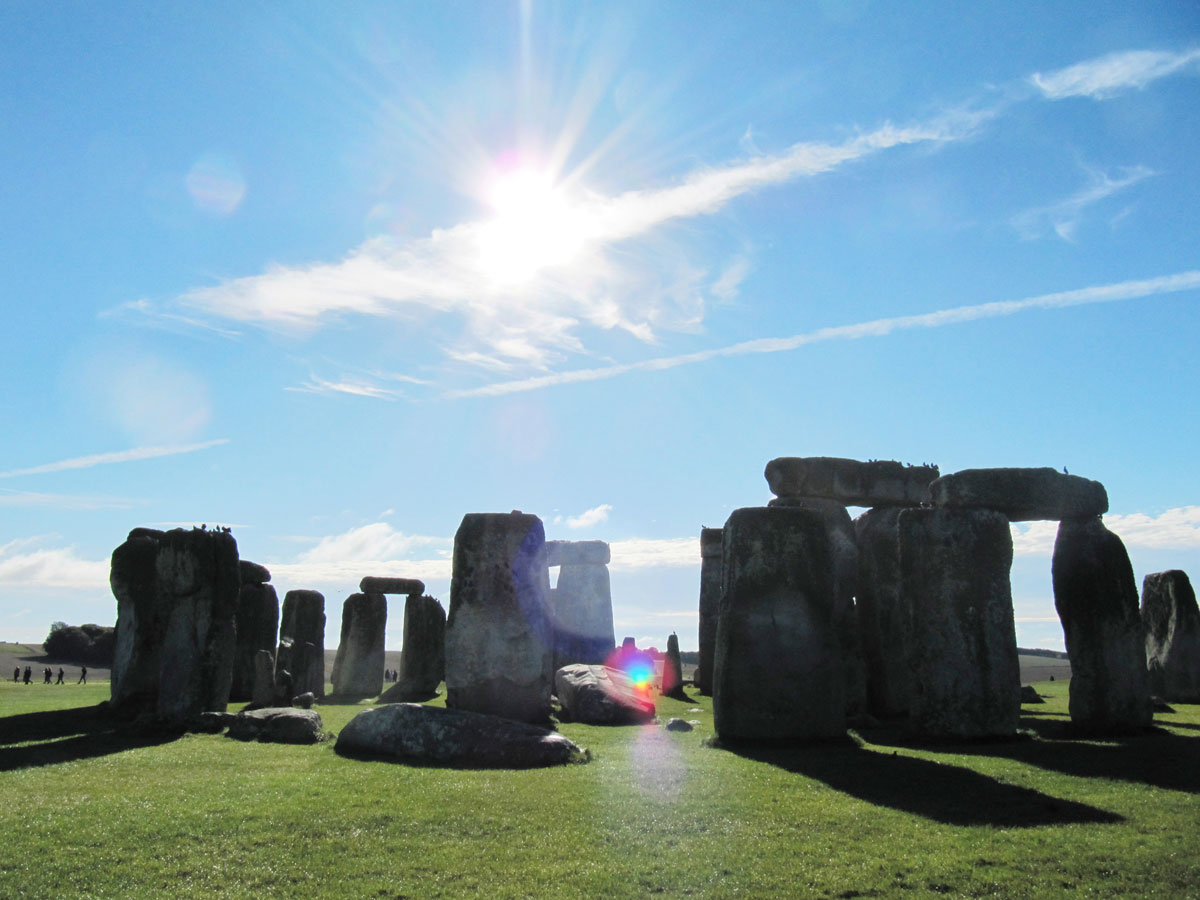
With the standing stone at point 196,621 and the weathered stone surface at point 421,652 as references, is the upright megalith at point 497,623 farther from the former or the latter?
the weathered stone surface at point 421,652

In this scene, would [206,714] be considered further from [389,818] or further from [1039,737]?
[1039,737]

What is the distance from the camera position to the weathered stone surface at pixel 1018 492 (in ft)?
40.0

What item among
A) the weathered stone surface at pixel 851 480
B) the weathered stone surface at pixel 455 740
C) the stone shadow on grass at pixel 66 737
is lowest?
the stone shadow on grass at pixel 66 737

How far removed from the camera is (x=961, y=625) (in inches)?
468

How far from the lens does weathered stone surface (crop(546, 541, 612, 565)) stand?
2994cm

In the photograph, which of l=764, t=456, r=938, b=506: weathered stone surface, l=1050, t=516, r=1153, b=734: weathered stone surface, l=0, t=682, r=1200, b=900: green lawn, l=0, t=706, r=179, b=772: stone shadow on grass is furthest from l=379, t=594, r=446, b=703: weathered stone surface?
l=1050, t=516, r=1153, b=734: weathered stone surface

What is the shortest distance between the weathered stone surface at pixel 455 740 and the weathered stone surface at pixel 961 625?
482cm

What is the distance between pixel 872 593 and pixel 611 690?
5.81m

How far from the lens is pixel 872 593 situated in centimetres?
1811

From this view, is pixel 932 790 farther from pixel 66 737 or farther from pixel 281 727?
pixel 66 737

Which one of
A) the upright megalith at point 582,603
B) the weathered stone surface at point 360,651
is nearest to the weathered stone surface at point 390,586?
the weathered stone surface at point 360,651

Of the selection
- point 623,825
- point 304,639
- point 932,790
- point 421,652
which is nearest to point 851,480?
point 932,790

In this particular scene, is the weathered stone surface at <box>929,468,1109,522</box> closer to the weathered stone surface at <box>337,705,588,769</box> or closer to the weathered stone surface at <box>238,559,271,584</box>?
the weathered stone surface at <box>337,705,588,769</box>

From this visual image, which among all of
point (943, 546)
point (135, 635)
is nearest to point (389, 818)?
point (943, 546)
